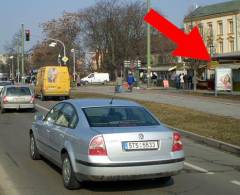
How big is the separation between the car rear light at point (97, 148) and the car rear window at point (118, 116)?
19.8 inches

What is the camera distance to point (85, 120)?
27.1 ft

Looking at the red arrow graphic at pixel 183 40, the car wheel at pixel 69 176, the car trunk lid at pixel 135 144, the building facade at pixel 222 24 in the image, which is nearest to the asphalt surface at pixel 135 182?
the car wheel at pixel 69 176

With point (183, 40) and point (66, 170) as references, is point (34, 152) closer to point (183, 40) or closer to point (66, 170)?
point (66, 170)

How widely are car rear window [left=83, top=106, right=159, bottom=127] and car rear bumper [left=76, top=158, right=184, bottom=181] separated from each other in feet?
2.43

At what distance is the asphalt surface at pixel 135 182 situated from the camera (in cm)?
802

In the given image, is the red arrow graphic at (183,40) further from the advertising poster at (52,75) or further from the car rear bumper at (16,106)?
the car rear bumper at (16,106)

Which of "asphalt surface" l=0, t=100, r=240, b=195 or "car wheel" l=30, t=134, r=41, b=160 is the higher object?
"car wheel" l=30, t=134, r=41, b=160

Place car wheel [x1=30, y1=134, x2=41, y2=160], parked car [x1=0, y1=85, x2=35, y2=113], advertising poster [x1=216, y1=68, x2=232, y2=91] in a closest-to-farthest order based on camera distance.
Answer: car wheel [x1=30, y1=134, x2=41, y2=160] < parked car [x1=0, y1=85, x2=35, y2=113] < advertising poster [x1=216, y1=68, x2=232, y2=91]

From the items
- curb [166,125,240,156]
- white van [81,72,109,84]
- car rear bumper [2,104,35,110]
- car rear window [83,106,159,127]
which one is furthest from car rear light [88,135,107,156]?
white van [81,72,109,84]

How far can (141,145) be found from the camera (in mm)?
7750

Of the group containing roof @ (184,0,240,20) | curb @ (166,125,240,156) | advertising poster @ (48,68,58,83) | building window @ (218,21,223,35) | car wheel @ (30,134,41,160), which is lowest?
curb @ (166,125,240,156)

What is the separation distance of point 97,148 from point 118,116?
995 mm

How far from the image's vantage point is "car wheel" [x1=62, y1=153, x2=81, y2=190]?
8.02 metres

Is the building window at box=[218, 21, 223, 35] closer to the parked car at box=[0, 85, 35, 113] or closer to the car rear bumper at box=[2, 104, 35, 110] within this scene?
the parked car at box=[0, 85, 35, 113]
